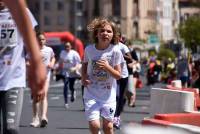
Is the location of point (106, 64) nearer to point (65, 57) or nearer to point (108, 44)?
point (108, 44)

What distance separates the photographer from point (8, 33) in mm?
8508

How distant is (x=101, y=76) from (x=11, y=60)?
211 centimetres

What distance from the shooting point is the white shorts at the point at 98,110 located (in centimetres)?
987

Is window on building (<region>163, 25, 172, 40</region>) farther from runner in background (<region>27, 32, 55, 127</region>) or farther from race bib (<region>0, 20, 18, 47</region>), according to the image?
race bib (<region>0, 20, 18, 47</region>)

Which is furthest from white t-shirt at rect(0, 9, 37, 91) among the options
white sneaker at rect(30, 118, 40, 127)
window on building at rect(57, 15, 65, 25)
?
window on building at rect(57, 15, 65, 25)

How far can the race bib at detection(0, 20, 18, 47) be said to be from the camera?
8.40m

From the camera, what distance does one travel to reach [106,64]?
10.1m

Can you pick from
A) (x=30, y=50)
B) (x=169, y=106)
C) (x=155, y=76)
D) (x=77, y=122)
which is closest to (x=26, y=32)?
(x=30, y=50)

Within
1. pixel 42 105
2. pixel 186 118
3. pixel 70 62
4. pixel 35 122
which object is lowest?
pixel 35 122

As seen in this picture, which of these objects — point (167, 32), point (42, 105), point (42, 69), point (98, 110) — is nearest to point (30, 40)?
point (42, 69)

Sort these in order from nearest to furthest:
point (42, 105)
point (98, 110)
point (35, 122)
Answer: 1. point (98, 110)
2. point (42, 105)
3. point (35, 122)

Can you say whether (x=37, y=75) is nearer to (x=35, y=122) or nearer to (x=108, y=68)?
(x=108, y=68)

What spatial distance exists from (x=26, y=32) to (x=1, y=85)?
12.5ft

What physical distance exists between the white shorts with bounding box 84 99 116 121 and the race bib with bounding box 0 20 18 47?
5.76 ft
